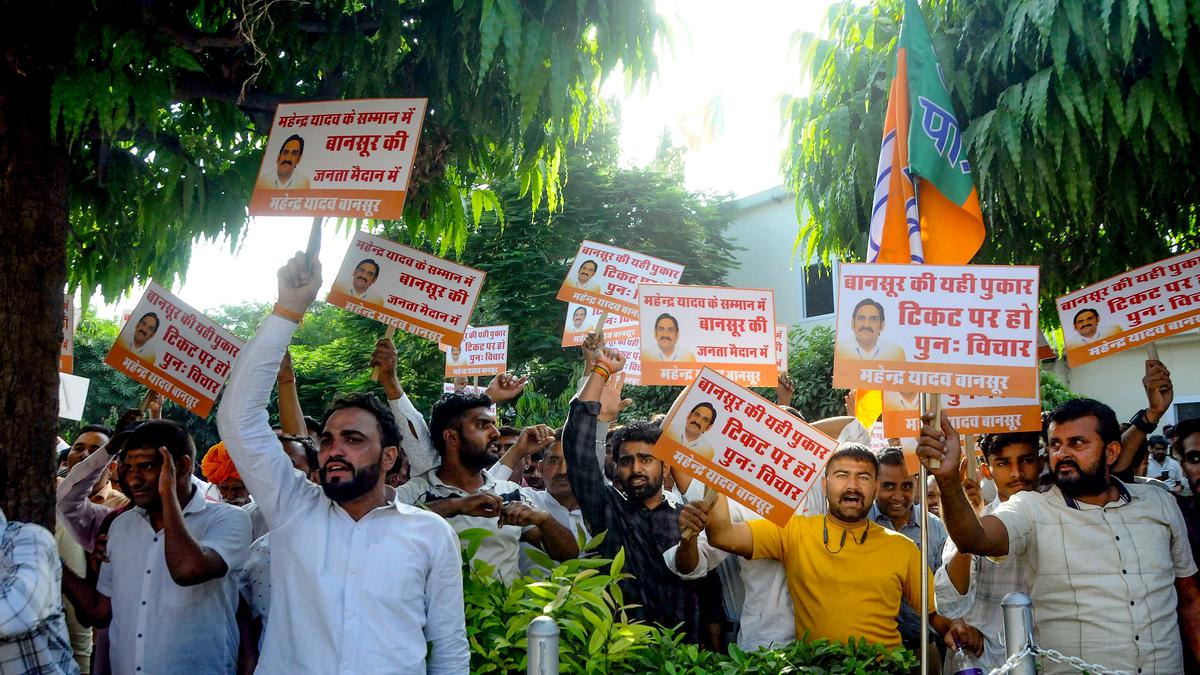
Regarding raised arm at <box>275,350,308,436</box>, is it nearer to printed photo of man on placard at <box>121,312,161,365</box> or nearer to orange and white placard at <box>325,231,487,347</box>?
orange and white placard at <box>325,231,487,347</box>

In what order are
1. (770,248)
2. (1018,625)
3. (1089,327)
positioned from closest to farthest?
(1018,625) → (1089,327) → (770,248)

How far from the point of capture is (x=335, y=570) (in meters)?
3.29

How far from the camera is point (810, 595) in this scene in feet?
14.9

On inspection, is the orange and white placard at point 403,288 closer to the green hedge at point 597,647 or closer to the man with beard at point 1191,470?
the green hedge at point 597,647

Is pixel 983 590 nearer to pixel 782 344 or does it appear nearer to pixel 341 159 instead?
pixel 341 159

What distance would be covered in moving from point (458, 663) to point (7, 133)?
8.55 ft

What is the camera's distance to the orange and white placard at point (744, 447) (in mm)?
4508

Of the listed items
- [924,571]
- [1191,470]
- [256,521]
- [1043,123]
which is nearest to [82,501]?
[256,521]

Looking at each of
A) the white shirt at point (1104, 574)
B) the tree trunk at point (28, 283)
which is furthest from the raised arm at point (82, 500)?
the white shirt at point (1104, 574)

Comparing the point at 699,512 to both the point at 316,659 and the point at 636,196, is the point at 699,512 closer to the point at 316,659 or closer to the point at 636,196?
the point at 316,659

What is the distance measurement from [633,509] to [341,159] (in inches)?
83.9

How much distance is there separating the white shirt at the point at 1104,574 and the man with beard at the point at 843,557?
38cm

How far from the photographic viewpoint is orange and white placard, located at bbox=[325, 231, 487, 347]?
580 centimetres

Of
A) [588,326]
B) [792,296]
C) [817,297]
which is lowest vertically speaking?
[588,326]
